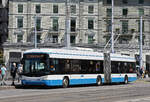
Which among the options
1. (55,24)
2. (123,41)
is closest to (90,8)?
(55,24)

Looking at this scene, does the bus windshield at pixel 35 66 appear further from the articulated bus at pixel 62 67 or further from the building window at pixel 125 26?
the building window at pixel 125 26

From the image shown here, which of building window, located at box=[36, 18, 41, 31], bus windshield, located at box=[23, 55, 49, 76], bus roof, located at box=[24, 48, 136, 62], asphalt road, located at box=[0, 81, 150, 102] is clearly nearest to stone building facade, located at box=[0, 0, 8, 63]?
building window, located at box=[36, 18, 41, 31]

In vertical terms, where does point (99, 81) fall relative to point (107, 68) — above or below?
below

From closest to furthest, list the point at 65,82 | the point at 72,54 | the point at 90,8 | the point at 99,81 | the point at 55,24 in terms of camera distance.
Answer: the point at 65,82 < the point at 72,54 < the point at 99,81 < the point at 55,24 < the point at 90,8

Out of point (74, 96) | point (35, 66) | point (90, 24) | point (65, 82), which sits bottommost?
point (65, 82)

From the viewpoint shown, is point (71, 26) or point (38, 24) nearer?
point (38, 24)

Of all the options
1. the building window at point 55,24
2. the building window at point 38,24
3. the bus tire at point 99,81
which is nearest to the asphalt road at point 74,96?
the bus tire at point 99,81

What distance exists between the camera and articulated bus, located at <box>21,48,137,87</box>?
27969 millimetres

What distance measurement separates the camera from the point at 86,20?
77.4 meters

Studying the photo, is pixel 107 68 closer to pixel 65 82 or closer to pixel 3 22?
pixel 65 82

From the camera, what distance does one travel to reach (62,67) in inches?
1149

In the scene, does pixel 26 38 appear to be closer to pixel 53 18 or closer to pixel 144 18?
pixel 53 18

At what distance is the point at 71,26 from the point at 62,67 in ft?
157

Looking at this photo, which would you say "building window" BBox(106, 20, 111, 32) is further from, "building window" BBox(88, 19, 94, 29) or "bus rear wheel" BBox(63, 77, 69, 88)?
"bus rear wheel" BBox(63, 77, 69, 88)
